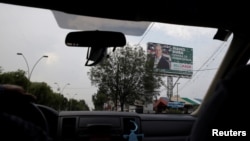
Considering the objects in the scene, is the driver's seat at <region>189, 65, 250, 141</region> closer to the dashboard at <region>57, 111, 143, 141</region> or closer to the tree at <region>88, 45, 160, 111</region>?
the tree at <region>88, 45, 160, 111</region>

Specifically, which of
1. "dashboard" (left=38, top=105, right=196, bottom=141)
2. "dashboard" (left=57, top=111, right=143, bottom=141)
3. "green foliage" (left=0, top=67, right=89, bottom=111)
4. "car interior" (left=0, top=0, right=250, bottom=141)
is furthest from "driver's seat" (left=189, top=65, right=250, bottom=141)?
"green foliage" (left=0, top=67, right=89, bottom=111)

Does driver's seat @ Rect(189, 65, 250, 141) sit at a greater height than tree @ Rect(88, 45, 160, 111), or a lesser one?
lesser

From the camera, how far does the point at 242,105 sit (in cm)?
157

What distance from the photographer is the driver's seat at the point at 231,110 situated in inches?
61.7

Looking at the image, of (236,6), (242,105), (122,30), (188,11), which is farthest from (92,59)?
(242,105)

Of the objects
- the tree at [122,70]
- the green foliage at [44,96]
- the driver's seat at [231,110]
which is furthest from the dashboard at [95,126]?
the driver's seat at [231,110]

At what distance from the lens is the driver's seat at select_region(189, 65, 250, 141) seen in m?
1.57

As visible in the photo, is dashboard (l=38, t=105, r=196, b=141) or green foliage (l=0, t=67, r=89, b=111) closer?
dashboard (l=38, t=105, r=196, b=141)

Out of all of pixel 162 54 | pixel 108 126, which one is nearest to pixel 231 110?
pixel 108 126

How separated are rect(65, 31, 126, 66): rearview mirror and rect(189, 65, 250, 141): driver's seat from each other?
4.83 ft

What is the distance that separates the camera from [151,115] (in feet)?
14.5

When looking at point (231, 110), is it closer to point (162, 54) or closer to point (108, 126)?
point (108, 126)

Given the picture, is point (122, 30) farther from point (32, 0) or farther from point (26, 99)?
point (26, 99)

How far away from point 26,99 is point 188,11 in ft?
6.49
